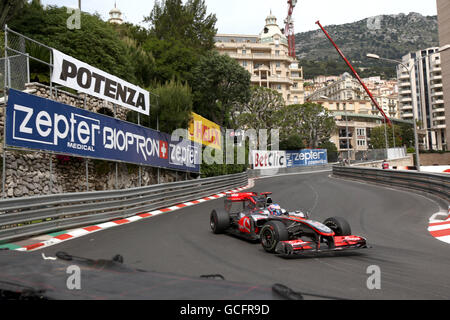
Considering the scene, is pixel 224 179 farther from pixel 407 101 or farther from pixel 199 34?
pixel 407 101

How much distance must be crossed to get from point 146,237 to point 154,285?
18.3ft

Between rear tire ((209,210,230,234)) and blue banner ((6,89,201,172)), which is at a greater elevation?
blue banner ((6,89,201,172))

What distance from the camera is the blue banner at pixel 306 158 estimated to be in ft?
163

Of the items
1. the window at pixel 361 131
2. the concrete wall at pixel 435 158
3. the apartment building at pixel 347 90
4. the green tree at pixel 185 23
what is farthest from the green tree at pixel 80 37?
the apartment building at pixel 347 90

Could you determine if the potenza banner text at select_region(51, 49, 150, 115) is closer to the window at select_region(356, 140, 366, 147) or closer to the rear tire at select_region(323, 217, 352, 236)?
the rear tire at select_region(323, 217, 352, 236)

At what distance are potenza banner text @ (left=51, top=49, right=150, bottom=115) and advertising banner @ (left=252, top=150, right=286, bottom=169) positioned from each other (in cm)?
2540

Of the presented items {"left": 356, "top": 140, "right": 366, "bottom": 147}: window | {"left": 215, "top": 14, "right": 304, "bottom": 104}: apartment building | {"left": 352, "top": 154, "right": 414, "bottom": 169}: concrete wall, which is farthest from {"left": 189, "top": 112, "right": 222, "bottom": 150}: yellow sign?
{"left": 356, "top": 140, "right": 366, "bottom": 147}: window

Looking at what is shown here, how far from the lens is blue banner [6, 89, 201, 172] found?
30.3 feet

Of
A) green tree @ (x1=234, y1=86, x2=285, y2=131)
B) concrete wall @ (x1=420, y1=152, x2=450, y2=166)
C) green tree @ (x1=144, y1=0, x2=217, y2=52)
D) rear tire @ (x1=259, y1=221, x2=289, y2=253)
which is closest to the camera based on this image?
rear tire @ (x1=259, y1=221, x2=289, y2=253)

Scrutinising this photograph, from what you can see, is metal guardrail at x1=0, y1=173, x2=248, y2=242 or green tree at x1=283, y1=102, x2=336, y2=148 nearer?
metal guardrail at x1=0, y1=173, x2=248, y2=242

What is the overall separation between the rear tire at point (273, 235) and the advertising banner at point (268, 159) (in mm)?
32734

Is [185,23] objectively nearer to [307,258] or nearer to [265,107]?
[265,107]

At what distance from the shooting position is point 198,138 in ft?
70.9
